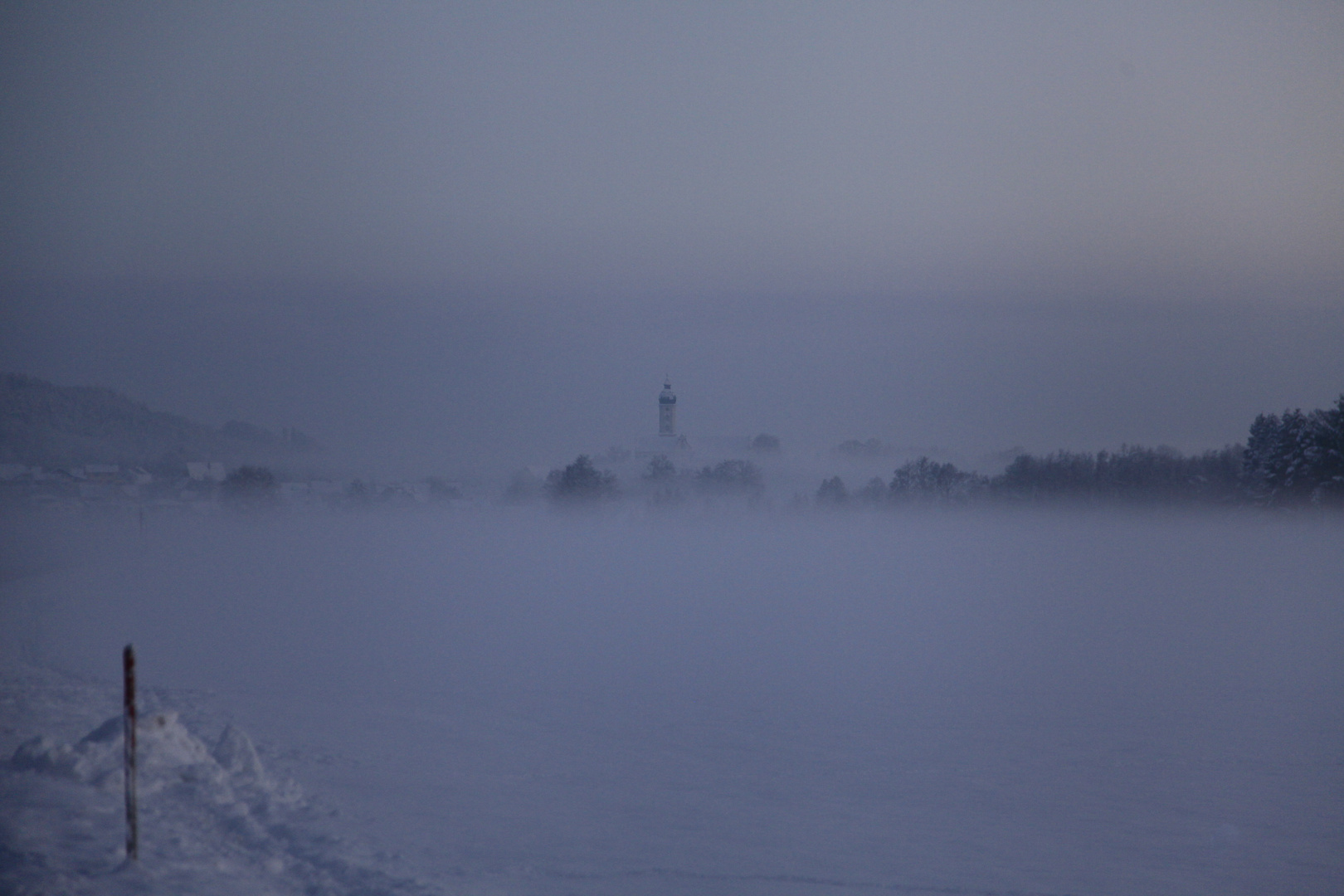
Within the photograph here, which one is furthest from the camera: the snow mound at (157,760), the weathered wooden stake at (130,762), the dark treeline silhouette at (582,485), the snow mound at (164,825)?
the dark treeline silhouette at (582,485)

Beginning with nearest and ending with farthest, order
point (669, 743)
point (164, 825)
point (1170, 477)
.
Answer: point (164, 825) → point (669, 743) → point (1170, 477)

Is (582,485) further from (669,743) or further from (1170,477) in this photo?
(669,743)

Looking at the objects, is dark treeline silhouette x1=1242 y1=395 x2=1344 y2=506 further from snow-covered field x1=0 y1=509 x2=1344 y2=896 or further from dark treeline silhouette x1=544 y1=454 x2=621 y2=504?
dark treeline silhouette x1=544 y1=454 x2=621 y2=504

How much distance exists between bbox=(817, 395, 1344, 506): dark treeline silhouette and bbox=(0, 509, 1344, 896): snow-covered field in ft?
54.9

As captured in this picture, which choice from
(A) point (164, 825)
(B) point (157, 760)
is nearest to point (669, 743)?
(B) point (157, 760)

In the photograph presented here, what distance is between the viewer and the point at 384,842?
30.8 ft

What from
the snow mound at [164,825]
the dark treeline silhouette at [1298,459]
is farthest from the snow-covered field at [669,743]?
the dark treeline silhouette at [1298,459]

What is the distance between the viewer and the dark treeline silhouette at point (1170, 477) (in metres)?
53.6

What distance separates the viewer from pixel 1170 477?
80688 mm

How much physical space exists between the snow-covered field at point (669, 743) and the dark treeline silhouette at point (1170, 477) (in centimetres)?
1673

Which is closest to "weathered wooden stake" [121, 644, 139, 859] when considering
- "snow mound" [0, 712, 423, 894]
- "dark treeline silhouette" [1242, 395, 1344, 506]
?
"snow mound" [0, 712, 423, 894]

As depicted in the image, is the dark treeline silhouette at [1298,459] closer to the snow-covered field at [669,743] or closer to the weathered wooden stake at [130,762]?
the snow-covered field at [669,743]

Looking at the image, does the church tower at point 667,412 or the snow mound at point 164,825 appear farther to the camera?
the church tower at point 667,412

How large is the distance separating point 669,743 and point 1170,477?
7678cm
